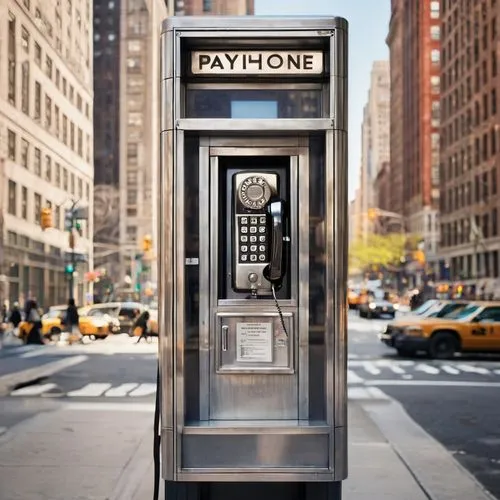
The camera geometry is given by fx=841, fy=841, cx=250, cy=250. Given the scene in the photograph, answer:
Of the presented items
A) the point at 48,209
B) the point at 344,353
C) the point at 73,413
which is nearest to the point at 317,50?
the point at 344,353

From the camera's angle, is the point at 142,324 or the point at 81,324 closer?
the point at 81,324

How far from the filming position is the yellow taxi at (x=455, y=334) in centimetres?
1772

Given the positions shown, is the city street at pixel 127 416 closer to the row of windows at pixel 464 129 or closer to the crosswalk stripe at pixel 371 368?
the crosswalk stripe at pixel 371 368

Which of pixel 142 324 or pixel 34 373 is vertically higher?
pixel 142 324

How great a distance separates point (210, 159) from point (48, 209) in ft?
30.6

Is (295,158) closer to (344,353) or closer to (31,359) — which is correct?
(344,353)

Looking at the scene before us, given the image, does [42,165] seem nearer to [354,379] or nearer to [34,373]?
[34,373]

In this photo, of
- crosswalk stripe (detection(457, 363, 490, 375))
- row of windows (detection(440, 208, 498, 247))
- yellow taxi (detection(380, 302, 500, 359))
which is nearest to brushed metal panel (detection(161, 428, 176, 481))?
crosswalk stripe (detection(457, 363, 490, 375))

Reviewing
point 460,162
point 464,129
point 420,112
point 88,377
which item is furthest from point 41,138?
point 460,162

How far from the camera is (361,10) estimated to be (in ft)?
38.5

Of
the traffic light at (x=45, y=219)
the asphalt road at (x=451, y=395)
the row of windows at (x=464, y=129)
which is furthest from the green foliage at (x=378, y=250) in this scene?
the traffic light at (x=45, y=219)

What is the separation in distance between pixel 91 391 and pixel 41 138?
161 inches

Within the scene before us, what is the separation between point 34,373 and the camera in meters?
14.6

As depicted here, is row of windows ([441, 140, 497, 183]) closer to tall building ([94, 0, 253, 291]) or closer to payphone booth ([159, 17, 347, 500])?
tall building ([94, 0, 253, 291])
